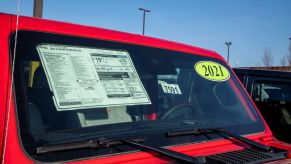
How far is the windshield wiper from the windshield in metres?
0.03

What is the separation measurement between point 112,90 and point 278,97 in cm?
392

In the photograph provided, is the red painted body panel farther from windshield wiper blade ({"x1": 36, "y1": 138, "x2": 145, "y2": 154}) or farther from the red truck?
windshield wiper blade ({"x1": 36, "y1": 138, "x2": 145, "y2": 154})

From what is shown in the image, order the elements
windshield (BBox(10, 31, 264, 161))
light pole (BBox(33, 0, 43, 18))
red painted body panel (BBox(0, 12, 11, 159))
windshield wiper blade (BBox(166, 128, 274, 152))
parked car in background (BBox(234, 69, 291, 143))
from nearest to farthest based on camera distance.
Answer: red painted body panel (BBox(0, 12, 11, 159)) < windshield (BBox(10, 31, 264, 161)) < windshield wiper blade (BBox(166, 128, 274, 152)) < light pole (BBox(33, 0, 43, 18)) < parked car in background (BBox(234, 69, 291, 143))

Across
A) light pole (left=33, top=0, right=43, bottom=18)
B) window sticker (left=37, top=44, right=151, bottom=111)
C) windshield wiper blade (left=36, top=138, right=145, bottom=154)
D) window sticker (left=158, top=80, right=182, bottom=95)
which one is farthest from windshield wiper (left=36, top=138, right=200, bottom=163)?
light pole (left=33, top=0, right=43, bottom=18)

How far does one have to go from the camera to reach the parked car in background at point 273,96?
5309 millimetres

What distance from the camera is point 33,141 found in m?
1.72

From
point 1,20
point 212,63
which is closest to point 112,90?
point 1,20

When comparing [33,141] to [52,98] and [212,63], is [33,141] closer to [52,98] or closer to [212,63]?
[52,98]

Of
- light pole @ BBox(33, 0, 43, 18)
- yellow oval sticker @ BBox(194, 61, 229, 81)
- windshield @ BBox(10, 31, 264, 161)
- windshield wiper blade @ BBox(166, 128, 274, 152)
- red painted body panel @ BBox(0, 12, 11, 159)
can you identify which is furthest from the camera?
light pole @ BBox(33, 0, 43, 18)

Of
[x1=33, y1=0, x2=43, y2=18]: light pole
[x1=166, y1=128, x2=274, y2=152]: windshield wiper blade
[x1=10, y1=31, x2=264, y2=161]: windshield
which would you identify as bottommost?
[x1=166, y1=128, x2=274, y2=152]: windshield wiper blade

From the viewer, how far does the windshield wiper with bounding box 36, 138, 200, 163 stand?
5.61 feet

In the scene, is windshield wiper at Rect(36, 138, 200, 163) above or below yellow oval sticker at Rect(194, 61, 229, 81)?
below

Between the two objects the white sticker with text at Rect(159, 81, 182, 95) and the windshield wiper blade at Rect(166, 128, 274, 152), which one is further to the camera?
the white sticker with text at Rect(159, 81, 182, 95)

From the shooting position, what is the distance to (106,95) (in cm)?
203
